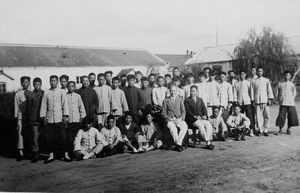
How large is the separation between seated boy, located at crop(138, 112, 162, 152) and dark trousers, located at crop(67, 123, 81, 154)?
42.4 inches

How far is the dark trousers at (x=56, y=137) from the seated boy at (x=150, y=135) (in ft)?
4.19

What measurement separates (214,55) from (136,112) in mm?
24137

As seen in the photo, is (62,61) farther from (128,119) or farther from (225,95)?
(128,119)

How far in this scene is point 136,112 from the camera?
6.33 meters

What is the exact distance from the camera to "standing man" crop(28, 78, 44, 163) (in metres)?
5.33

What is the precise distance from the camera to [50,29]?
18.3ft

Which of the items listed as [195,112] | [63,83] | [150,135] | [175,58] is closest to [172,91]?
[195,112]

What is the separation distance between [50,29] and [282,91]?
184 inches

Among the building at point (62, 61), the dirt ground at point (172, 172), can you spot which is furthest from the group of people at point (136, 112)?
the building at point (62, 61)

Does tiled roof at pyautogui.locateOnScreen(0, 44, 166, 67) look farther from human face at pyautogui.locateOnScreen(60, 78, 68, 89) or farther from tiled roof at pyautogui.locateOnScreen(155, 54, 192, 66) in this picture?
human face at pyautogui.locateOnScreen(60, 78, 68, 89)

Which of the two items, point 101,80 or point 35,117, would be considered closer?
point 35,117

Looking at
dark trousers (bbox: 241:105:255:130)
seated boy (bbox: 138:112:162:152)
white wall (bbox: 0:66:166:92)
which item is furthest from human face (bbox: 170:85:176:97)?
white wall (bbox: 0:66:166:92)

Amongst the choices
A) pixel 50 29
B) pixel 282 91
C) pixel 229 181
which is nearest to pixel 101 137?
pixel 50 29

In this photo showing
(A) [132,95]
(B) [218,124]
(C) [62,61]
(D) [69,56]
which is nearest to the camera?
(A) [132,95]
